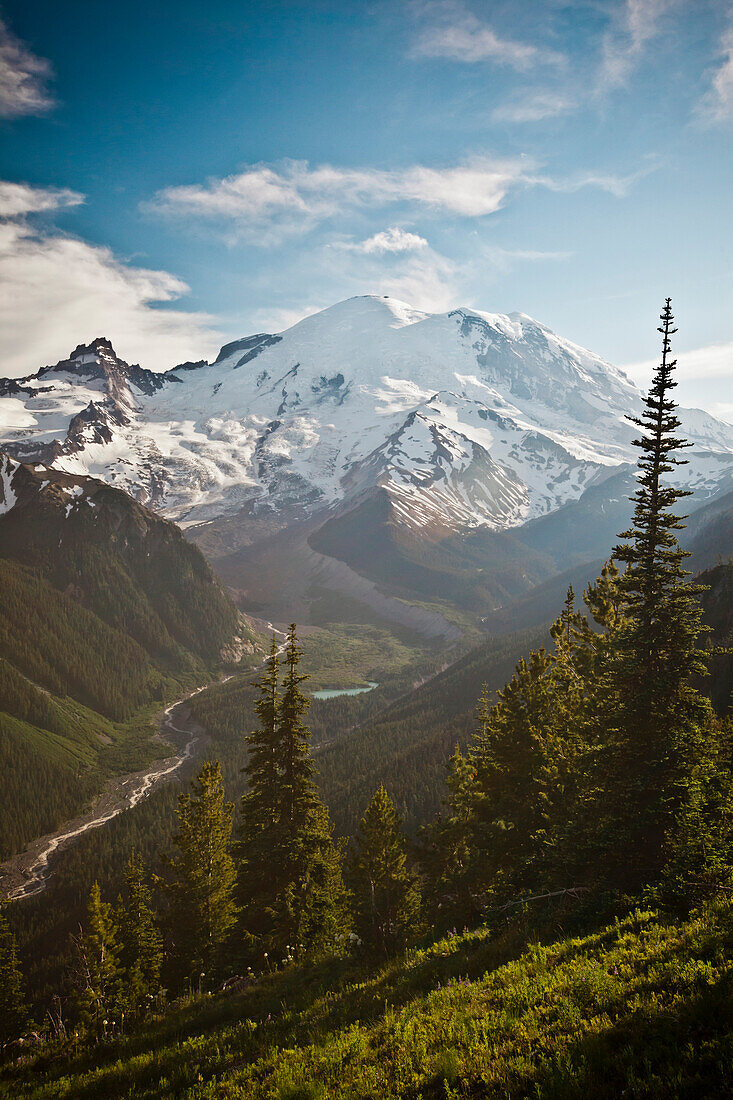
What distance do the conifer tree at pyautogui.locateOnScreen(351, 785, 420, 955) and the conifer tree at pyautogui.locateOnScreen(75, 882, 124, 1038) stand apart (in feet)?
40.9

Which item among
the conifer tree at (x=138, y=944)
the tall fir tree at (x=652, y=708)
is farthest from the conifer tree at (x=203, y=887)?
the tall fir tree at (x=652, y=708)

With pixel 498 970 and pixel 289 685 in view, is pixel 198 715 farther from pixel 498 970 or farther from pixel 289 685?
pixel 498 970

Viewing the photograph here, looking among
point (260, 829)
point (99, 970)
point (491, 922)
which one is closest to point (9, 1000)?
point (99, 970)

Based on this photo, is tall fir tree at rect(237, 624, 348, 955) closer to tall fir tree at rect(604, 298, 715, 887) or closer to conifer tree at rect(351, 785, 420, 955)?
conifer tree at rect(351, 785, 420, 955)

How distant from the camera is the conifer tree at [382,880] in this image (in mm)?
27000

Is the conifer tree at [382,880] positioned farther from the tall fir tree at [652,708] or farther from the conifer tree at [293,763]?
the tall fir tree at [652,708]

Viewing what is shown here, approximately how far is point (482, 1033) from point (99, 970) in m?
32.9

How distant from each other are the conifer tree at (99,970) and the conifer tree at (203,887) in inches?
154

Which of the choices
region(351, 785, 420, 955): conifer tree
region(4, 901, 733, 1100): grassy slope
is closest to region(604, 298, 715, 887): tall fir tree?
region(4, 901, 733, 1100): grassy slope

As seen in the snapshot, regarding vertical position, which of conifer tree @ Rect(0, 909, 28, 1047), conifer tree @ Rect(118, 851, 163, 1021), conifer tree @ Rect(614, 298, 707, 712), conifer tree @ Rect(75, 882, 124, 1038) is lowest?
conifer tree @ Rect(0, 909, 28, 1047)

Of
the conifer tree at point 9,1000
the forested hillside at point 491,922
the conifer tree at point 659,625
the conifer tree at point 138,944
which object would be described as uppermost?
the conifer tree at point 659,625

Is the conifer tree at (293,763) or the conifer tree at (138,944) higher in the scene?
the conifer tree at (293,763)

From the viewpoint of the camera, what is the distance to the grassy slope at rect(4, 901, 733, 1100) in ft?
28.7

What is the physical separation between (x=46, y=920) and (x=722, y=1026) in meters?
114
